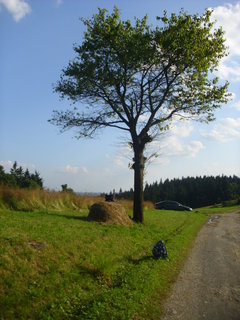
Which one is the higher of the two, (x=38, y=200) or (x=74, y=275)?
(x=38, y=200)

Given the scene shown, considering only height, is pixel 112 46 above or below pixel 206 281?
above

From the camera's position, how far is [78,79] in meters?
19.7

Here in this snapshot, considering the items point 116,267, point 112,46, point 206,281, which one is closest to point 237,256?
point 206,281

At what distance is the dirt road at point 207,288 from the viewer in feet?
23.6

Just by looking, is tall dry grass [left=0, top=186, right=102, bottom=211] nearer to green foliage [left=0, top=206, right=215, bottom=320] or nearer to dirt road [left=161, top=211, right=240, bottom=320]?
green foliage [left=0, top=206, right=215, bottom=320]

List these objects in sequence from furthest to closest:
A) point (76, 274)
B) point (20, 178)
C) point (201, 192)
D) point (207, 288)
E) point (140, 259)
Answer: point (201, 192)
point (20, 178)
point (140, 259)
point (207, 288)
point (76, 274)

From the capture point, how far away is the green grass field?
6.61 metres

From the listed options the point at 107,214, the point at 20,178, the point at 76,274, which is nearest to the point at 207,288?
the point at 76,274

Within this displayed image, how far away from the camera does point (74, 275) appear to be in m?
8.32

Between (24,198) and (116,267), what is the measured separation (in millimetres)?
9779

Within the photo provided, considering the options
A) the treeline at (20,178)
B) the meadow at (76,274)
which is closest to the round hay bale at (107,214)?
the meadow at (76,274)

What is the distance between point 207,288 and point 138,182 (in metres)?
11.5

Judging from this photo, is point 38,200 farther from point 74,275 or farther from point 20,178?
point 20,178

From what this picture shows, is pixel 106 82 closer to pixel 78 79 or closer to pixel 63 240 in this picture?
pixel 78 79
